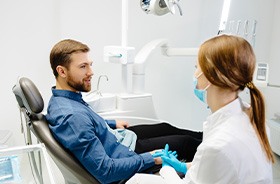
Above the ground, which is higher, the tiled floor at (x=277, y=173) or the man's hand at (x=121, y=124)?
the man's hand at (x=121, y=124)

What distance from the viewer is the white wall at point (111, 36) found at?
238 cm

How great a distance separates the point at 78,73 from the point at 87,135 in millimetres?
416

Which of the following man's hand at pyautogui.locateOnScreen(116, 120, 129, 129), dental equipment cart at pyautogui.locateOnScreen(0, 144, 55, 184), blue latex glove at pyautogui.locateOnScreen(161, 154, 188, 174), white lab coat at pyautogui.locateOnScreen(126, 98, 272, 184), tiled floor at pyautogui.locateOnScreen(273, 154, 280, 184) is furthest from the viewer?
tiled floor at pyautogui.locateOnScreen(273, 154, 280, 184)

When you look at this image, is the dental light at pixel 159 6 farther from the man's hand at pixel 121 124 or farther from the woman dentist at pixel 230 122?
the woman dentist at pixel 230 122

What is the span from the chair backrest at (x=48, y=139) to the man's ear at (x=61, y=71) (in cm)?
20

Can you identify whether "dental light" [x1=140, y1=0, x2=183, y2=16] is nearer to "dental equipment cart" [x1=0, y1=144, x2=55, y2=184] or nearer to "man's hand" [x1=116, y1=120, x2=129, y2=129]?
"man's hand" [x1=116, y1=120, x2=129, y2=129]

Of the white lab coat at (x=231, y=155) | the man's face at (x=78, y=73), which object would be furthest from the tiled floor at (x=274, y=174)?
the white lab coat at (x=231, y=155)

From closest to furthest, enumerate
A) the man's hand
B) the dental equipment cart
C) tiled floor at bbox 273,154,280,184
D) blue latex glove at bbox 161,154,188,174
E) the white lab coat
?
the white lab coat < the dental equipment cart < blue latex glove at bbox 161,154,188,174 < the man's hand < tiled floor at bbox 273,154,280,184

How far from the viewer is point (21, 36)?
2.38 meters

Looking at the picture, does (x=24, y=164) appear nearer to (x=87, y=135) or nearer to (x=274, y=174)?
(x=87, y=135)

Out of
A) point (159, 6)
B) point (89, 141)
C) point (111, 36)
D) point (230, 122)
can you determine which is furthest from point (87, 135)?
point (111, 36)

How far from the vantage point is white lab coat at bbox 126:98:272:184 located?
2.78ft

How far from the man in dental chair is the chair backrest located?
3 centimetres

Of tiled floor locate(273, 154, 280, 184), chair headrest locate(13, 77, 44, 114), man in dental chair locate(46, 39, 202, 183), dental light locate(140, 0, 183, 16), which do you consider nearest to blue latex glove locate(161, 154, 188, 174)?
man in dental chair locate(46, 39, 202, 183)
